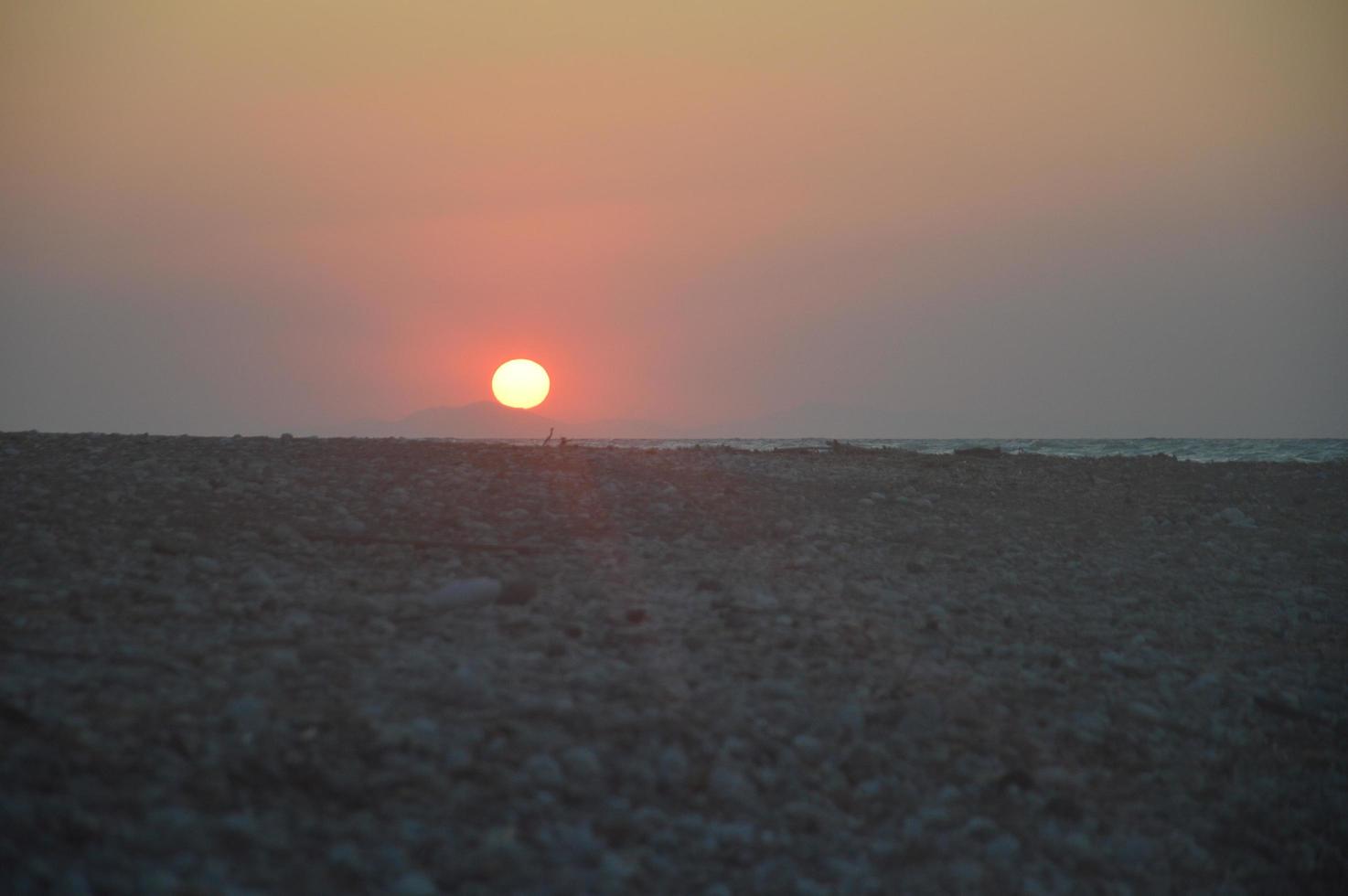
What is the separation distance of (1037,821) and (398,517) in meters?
5.43

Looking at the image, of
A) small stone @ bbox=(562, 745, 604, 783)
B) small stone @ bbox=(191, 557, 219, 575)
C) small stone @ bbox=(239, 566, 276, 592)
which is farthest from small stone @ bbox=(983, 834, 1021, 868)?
small stone @ bbox=(191, 557, 219, 575)

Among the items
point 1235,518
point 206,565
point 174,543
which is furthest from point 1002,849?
point 1235,518

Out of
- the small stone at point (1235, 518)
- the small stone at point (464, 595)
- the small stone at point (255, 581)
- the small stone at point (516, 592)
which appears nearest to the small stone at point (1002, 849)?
the small stone at point (516, 592)

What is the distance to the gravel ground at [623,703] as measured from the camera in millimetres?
3629

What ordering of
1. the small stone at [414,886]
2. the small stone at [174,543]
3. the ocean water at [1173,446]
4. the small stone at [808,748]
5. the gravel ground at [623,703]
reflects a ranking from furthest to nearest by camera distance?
the ocean water at [1173,446] → the small stone at [174,543] → the small stone at [808,748] → the gravel ground at [623,703] → the small stone at [414,886]

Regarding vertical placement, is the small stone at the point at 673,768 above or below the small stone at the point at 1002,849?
above

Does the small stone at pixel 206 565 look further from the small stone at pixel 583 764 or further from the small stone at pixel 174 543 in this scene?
the small stone at pixel 583 764

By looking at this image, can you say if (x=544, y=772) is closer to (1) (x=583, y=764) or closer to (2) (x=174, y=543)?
(1) (x=583, y=764)

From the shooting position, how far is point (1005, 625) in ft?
21.9

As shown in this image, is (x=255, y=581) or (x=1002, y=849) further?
(x=255, y=581)

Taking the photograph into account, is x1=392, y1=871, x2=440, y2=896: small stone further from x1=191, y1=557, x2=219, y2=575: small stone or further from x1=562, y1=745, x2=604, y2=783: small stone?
x1=191, y1=557, x2=219, y2=575: small stone

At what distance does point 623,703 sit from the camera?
15.4 feet

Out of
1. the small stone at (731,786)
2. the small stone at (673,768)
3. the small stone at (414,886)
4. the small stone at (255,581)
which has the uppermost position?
the small stone at (255,581)

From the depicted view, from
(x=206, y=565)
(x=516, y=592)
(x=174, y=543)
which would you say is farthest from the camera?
(x=174, y=543)
